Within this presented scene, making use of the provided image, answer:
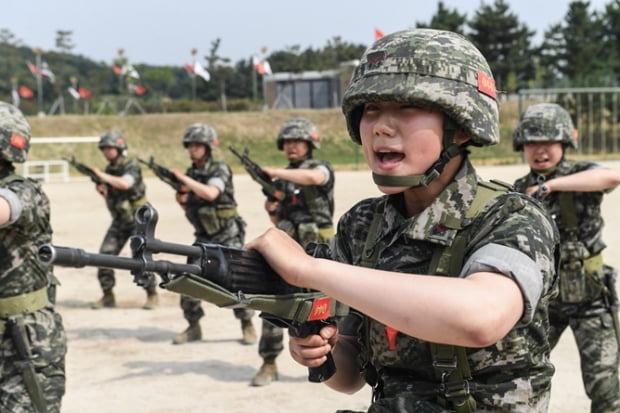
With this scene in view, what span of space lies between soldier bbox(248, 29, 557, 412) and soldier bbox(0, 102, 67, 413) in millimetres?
2476

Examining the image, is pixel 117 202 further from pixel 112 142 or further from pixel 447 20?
pixel 447 20

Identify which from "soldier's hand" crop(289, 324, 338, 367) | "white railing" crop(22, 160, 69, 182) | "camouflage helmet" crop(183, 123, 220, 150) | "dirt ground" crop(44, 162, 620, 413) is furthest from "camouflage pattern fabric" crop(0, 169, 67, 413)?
"white railing" crop(22, 160, 69, 182)

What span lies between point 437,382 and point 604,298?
12.1 feet

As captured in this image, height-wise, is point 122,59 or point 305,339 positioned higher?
point 122,59

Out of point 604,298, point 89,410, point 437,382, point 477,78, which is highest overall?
point 477,78

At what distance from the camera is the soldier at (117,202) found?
1090 cm

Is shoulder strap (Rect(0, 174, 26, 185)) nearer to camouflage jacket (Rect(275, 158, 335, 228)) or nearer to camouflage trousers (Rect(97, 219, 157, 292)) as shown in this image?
camouflage jacket (Rect(275, 158, 335, 228))

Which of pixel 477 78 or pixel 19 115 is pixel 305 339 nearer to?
pixel 477 78

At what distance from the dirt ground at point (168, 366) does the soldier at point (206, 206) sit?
0.27 m

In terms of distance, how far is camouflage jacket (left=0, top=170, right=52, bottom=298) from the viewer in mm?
4453

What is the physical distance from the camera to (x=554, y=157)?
5762mm

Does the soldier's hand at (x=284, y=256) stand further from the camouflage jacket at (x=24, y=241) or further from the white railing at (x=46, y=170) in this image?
the white railing at (x=46, y=170)

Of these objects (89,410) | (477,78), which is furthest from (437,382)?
(89,410)

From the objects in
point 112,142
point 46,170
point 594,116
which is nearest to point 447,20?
point 594,116
